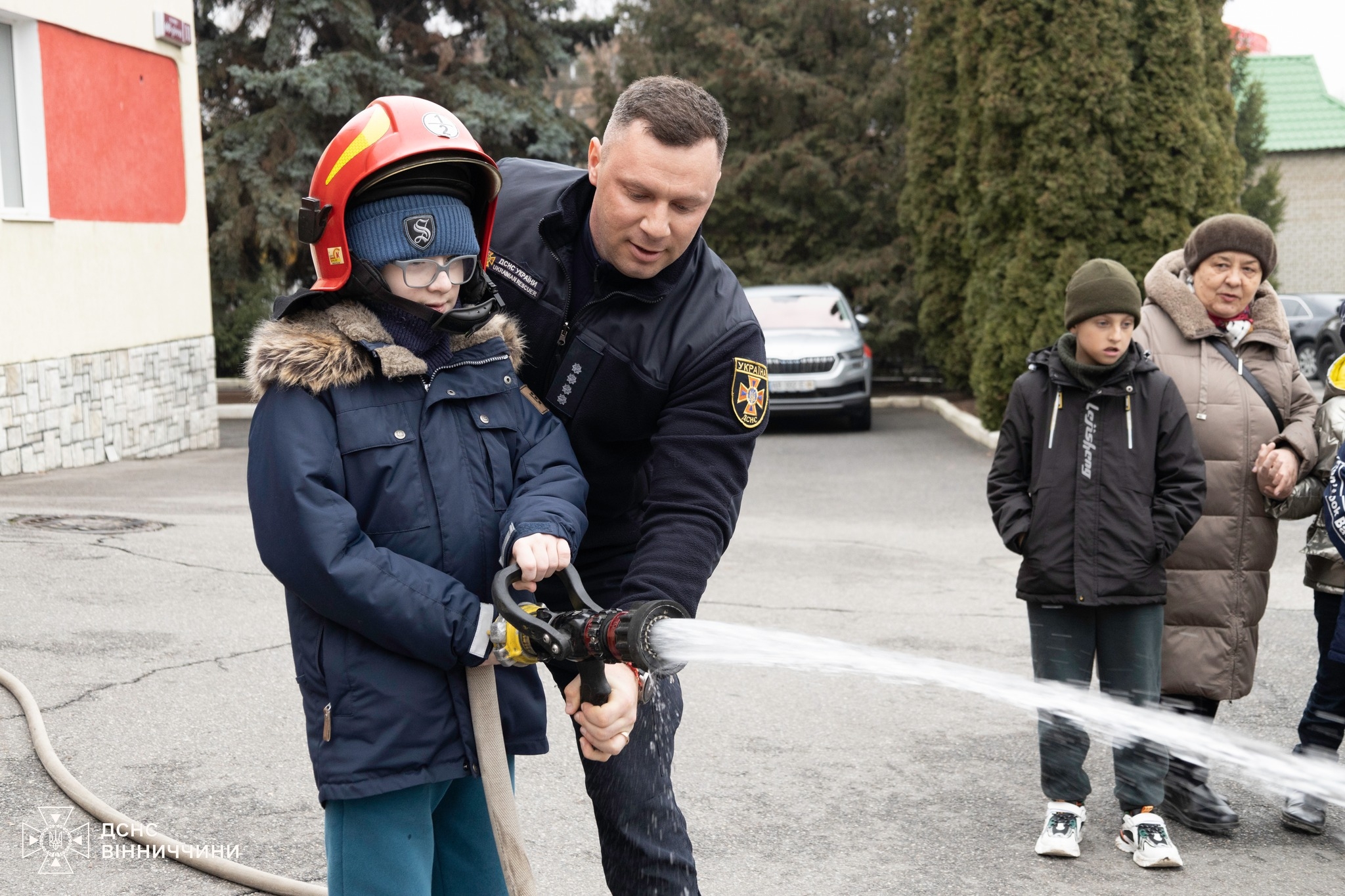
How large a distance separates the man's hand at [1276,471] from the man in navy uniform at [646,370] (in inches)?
94.4

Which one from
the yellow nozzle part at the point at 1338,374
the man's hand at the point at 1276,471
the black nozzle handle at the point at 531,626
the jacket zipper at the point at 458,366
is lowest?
the man's hand at the point at 1276,471

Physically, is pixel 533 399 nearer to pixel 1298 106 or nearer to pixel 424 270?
pixel 424 270

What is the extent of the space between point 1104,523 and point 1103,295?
741 mm

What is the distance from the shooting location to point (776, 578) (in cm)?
805

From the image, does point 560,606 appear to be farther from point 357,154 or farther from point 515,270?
point 357,154

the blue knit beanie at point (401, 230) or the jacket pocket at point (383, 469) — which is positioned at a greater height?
the blue knit beanie at point (401, 230)

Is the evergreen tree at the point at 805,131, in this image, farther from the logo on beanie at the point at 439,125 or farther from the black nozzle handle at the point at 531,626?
the black nozzle handle at the point at 531,626

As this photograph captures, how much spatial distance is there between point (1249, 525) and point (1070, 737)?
105 centimetres

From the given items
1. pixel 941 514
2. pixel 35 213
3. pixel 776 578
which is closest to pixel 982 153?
pixel 941 514

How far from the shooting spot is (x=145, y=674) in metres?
5.27

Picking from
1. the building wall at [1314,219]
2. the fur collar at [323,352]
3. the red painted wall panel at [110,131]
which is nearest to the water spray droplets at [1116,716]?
the fur collar at [323,352]

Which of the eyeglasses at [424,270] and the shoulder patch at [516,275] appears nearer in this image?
the eyeglasses at [424,270]

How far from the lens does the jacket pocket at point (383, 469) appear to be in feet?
7.72

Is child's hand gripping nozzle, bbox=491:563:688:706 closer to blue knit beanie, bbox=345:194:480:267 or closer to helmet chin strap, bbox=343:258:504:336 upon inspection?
helmet chin strap, bbox=343:258:504:336
